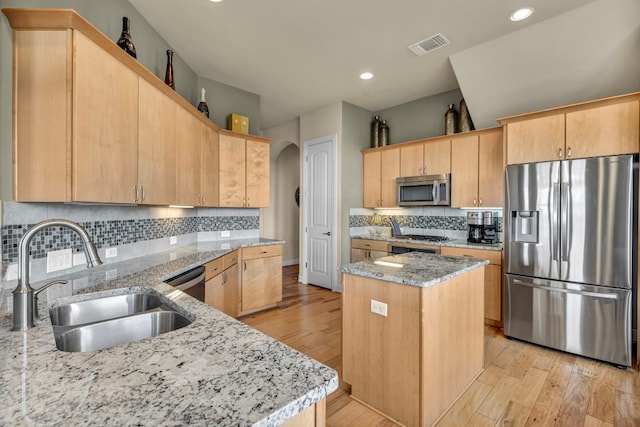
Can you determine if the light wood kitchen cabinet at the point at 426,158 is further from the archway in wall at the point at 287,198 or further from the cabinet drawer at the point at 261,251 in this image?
the archway in wall at the point at 287,198

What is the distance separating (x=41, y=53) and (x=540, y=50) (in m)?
3.79

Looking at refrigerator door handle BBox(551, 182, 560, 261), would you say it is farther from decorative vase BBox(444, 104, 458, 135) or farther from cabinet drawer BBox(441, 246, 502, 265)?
decorative vase BBox(444, 104, 458, 135)

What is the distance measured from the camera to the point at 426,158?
404 cm

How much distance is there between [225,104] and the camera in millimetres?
3902

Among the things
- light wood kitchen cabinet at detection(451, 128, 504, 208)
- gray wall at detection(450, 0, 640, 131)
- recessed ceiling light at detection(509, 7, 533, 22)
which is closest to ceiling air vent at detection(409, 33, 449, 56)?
gray wall at detection(450, 0, 640, 131)

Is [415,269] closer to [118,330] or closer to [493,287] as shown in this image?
[118,330]

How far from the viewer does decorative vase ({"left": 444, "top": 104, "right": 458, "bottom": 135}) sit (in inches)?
153

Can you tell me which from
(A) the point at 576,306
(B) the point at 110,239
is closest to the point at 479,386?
(A) the point at 576,306

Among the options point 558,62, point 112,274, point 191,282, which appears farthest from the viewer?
point 558,62

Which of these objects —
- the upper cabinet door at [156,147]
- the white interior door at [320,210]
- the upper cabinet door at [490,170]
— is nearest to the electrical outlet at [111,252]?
the upper cabinet door at [156,147]

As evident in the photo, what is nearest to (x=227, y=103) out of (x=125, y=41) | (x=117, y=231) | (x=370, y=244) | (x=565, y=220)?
(x=125, y=41)

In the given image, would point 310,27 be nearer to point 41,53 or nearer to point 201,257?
point 41,53

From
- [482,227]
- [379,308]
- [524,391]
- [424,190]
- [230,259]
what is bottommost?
[524,391]

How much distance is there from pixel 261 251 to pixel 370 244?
1646 millimetres
